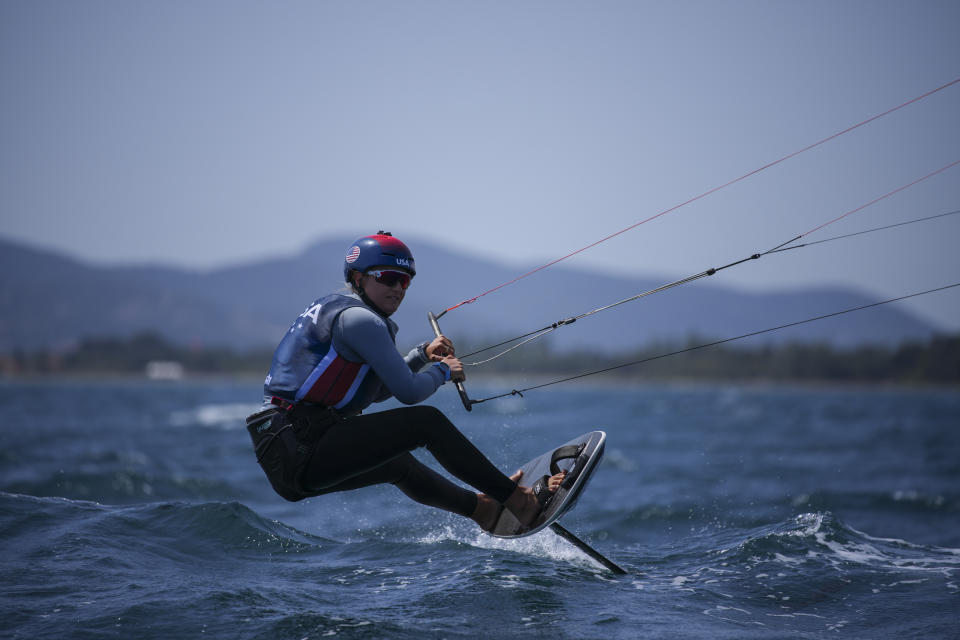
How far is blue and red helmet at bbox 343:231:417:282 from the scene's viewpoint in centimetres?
493

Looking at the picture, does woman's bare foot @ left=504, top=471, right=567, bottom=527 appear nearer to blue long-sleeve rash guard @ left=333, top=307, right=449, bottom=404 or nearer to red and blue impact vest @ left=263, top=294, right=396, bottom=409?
blue long-sleeve rash guard @ left=333, top=307, right=449, bottom=404

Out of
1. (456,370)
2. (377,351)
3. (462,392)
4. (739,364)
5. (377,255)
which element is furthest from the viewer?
(739,364)

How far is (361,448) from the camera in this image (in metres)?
4.78

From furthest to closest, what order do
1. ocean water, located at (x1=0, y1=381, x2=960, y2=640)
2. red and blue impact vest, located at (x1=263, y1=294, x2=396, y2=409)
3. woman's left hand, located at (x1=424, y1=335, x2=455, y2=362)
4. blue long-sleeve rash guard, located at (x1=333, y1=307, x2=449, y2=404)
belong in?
woman's left hand, located at (x1=424, y1=335, x2=455, y2=362) → red and blue impact vest, located at (x1=263, y1=294, x2=396, y2=409) → blue long-sleeve rash guard, located at (x1=333, y1=307, x2=449, y2=404) → ocean water, located at (x1=0, y1=381, x2=960, y2=640)

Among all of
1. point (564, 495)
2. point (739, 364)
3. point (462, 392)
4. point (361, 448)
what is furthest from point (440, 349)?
point (739, 364)

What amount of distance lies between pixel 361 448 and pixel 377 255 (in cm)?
112

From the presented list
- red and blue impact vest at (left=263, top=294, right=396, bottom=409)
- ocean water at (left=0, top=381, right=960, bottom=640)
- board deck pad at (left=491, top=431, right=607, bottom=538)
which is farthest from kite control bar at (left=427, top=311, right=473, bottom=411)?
ocean water at (left=0, top=381, right=960, bottom=640)

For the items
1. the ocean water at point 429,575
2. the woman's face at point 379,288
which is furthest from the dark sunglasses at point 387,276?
the ocean water at point 429,575

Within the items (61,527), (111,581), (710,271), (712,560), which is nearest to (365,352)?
(111,581)

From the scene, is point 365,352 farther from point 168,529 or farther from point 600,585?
point 168,529

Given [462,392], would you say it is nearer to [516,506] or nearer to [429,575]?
[516,506]

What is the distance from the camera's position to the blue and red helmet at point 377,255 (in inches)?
194

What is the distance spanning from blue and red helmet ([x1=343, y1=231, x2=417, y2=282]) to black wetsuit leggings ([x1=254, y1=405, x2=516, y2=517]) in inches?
33.3

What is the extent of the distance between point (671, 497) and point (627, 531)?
166 inches
